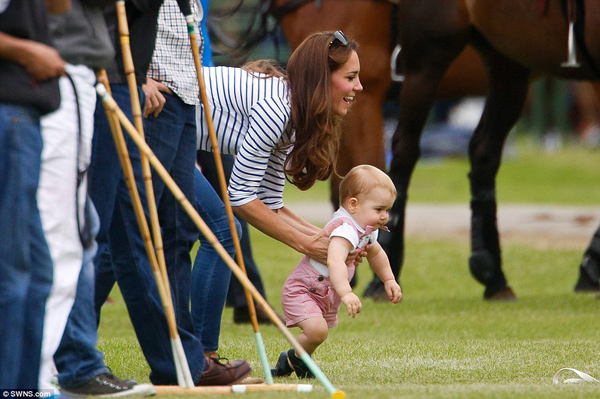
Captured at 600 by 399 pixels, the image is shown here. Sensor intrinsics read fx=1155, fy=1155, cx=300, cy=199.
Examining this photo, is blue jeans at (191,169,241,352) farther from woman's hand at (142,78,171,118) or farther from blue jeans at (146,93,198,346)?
woman's hand at (142,78,171,118)

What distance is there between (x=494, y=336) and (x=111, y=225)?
285 centimetres

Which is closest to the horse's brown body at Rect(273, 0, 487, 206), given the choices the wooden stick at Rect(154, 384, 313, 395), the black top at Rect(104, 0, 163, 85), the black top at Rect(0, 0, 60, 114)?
the black top at Rect(104, 0, 163, 85)

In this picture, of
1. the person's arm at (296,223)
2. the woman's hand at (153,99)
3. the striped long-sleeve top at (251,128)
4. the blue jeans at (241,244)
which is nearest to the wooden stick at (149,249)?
the woman's hand at (153,99)

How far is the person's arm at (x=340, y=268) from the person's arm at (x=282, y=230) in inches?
3.4

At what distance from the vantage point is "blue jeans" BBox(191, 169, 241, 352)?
486cm

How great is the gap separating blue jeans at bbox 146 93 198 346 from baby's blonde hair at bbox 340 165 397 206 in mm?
656

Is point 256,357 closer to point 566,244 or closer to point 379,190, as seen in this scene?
point 379,190

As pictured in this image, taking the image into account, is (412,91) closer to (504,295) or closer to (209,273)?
(504,295)

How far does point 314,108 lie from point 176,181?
606 mm

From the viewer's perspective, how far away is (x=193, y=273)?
16.0 ft

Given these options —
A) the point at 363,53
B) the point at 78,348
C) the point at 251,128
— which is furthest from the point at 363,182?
the point at 363,53

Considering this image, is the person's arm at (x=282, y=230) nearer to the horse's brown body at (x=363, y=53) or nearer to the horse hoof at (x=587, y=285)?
the horse's brown body at (x=363, y=53)

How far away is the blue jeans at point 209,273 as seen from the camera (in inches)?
191

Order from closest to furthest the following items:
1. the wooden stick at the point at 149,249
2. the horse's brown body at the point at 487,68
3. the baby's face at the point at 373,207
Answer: the wooden stick at the point at 149,249 < the baby's face at the point at 373,207 < the horse's brown body at the point at 487,68
